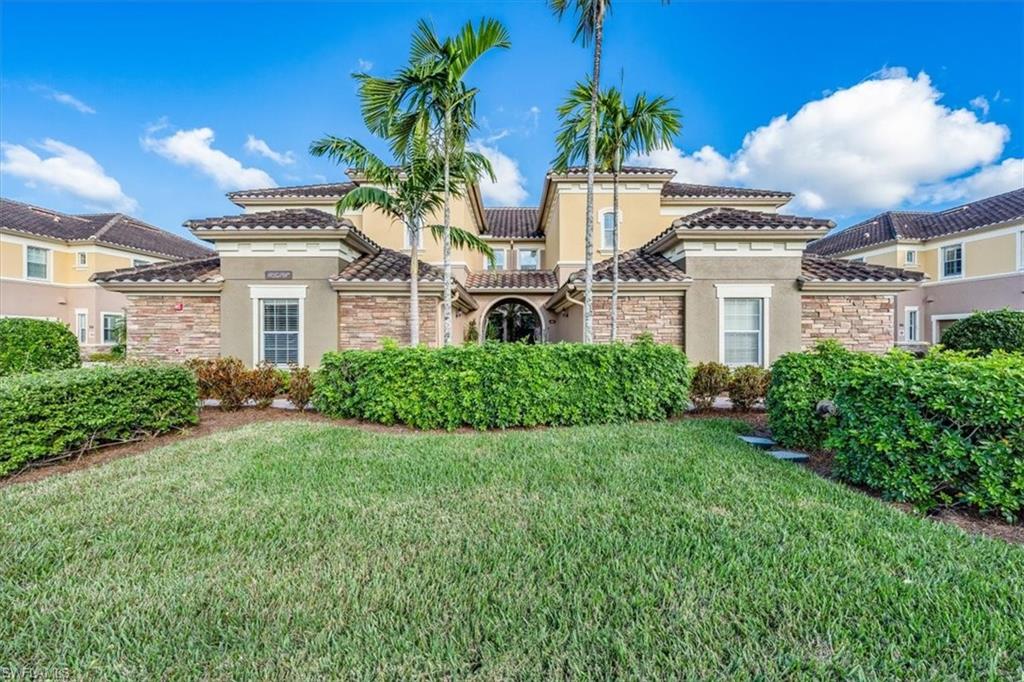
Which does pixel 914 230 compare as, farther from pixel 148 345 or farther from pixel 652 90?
pixel 148 345

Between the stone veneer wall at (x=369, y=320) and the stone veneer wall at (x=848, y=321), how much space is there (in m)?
11.2

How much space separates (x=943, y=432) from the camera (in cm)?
420

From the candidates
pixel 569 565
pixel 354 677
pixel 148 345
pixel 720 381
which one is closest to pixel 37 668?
pixel 354 677

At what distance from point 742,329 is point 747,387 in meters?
3.44

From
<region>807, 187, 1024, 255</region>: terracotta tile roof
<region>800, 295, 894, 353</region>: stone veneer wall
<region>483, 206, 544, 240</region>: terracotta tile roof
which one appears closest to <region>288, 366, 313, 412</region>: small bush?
<region>800, 295, 894, 353</region>: stone veneer wall

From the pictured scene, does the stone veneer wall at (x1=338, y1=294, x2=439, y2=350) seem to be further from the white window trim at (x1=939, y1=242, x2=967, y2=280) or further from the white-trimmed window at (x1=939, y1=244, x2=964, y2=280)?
the white-trimmed window at (x1=939, y1=244, x2=964, y2=280)

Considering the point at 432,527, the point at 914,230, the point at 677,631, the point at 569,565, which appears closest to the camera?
the point at 677,631

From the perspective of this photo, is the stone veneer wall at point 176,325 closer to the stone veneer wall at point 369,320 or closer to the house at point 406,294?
the house at point 406,294

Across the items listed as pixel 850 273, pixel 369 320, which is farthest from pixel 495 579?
pixel 850 273

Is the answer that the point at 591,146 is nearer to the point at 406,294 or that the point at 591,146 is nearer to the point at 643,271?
the point at 643,271

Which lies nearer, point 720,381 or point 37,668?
point 37,668

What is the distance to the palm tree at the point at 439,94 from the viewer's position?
913 centimetres

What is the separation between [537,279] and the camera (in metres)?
18.8

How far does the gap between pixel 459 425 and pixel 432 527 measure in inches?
162
